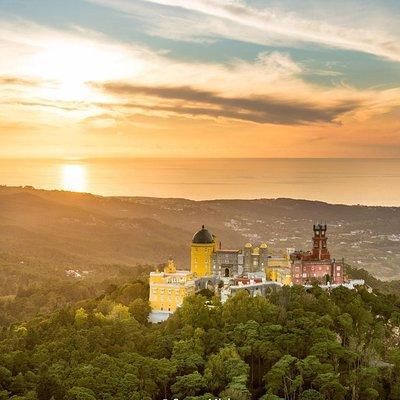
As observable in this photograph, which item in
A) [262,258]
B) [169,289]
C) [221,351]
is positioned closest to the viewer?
[221,351]

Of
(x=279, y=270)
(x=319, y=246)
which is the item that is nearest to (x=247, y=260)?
(x=279, y=270)

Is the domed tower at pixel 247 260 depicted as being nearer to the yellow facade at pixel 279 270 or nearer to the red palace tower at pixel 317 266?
the yellow facade at pixel 279 270

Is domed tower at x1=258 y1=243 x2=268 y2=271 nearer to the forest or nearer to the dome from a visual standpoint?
the dome

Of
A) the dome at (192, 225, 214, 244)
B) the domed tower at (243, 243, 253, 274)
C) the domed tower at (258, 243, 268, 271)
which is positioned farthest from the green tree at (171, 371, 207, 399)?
the dome at (192, 225, 214, 244)

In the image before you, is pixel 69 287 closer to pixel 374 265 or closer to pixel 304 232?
pixel 374 265

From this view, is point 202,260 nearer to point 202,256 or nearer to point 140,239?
point 202,256

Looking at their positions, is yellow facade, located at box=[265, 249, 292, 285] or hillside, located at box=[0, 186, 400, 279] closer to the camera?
yellow facade, located at box=[265, 249, 292, 285]
